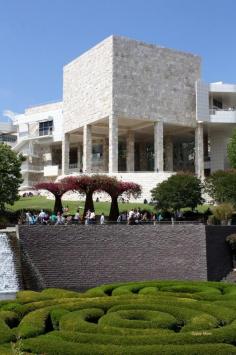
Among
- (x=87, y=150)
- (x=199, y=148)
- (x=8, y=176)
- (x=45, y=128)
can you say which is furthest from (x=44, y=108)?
(x=8, y=176)

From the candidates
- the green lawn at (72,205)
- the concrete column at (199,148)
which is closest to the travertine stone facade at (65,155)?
the green lawn at (72,205)

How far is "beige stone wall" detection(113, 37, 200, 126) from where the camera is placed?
6925cm

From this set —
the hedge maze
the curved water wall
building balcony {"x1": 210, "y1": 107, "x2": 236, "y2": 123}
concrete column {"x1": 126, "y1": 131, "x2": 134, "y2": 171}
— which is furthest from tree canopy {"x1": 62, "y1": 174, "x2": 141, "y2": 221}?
concrete column {"x1": 126, "y1": 131, "x2": 134, "y2": 171}

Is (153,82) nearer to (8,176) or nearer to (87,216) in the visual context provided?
(8,176)

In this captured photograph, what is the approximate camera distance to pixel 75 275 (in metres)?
33.2

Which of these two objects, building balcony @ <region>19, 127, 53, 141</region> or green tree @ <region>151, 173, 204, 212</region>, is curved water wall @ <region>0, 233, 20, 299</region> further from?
building balcony @ <region>19, 127, 53, 141</region>

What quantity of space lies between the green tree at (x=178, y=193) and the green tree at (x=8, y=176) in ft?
40.5

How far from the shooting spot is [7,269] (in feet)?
103

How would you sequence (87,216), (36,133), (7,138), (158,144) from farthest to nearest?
(7,138), (36,133), (158,144), (87,216)

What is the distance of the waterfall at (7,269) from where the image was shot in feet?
101

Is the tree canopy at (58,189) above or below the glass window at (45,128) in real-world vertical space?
below

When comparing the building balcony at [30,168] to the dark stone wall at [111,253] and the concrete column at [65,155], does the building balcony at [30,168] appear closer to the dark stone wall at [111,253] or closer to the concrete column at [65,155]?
the concrete column at [65,155]

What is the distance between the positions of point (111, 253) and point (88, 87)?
4258cm

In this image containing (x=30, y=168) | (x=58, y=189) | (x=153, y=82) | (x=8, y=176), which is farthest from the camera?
(x=30, y=168)
